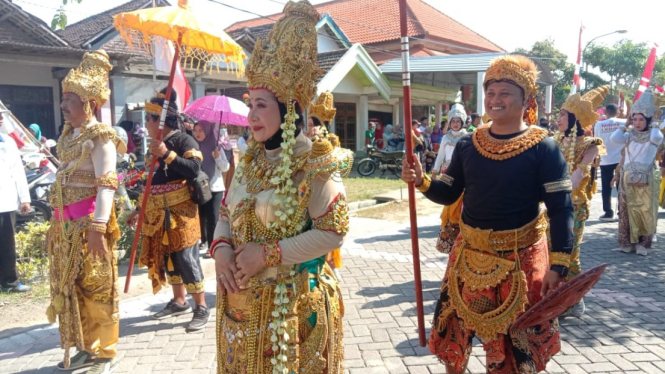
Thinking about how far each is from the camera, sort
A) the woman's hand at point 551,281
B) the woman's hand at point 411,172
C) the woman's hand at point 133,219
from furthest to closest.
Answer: the woman's hand at point 133,219, the woman's hand at point 411,172, the woman's hand at point 551,281

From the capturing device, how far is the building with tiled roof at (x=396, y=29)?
85.9 feet

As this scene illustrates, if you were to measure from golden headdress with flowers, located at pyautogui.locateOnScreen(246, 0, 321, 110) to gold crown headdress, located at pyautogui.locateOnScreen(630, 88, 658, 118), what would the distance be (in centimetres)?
644

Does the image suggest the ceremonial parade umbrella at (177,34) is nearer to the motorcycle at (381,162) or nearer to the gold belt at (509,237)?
the gold belt at (509,237)

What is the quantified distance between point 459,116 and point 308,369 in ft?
17.6

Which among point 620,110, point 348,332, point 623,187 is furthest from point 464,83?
point 348,332

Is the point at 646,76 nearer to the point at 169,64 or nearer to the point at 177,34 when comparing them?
the point at 169,64

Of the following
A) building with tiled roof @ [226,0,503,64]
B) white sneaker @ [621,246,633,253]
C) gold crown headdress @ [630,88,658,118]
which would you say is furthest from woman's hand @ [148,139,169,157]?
building with tiled roof @ [226,0,503,64]

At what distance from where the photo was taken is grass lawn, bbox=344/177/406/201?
1209 cm

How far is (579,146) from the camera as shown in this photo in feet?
15.0

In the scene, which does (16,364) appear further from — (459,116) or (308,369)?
(459,116)

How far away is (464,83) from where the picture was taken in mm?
24000

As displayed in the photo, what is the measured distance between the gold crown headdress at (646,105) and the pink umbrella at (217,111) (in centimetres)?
580

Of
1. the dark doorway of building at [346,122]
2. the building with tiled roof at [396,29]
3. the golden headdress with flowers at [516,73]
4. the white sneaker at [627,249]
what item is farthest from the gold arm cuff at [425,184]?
the building with tiled roof at [396,29]

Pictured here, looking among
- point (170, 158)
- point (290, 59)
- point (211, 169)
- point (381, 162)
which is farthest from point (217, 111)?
point (381, 162)
